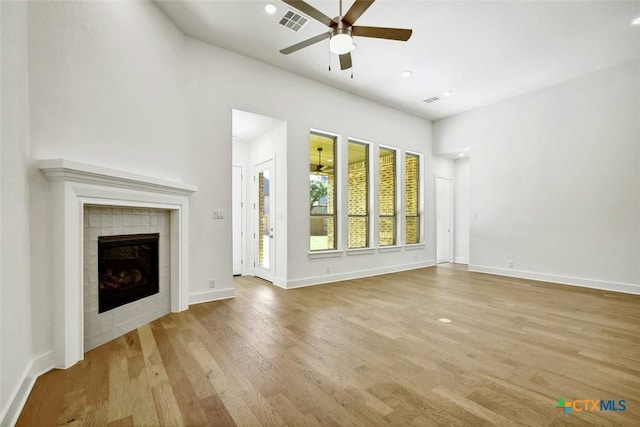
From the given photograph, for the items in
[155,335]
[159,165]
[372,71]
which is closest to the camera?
[155,335]

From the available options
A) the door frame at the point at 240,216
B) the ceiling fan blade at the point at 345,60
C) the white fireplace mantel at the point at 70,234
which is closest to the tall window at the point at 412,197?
the door frame at the point at 240,216

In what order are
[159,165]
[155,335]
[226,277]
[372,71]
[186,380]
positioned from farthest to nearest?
1. [372,71]
2. [226,277]
3. [159,165]
4. [155,335]
5. [186,380]

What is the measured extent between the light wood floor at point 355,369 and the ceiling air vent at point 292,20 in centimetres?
368

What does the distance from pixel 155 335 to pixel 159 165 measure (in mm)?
1913

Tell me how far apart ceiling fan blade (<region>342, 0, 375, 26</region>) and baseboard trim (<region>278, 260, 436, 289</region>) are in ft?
12.3

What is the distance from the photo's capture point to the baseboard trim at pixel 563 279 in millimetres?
4719

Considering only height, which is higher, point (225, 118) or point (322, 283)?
point (225, 118)

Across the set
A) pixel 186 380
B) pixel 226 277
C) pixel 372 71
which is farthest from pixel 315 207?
pixel 186 380

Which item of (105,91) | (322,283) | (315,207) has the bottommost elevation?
(322,283)

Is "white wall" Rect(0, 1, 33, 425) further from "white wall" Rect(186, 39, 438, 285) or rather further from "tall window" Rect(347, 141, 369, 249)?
"tall window" Rect(347, 141, 369, 249)

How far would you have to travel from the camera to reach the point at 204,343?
2693 millimetres

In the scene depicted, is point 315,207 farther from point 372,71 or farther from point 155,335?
point 155,335

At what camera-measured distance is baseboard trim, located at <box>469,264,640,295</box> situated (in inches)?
186

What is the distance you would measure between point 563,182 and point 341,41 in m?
5.21
